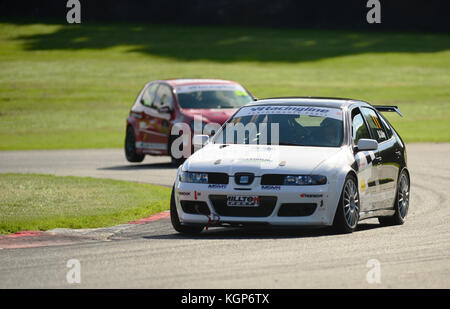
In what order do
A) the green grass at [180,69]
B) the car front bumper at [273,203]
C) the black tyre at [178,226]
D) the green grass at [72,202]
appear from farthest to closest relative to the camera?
1. the green grass at [180,69]
2. the green grass at [72,202]
3. the black tyre at [178,226]
4. the car front bumper at [273,203]

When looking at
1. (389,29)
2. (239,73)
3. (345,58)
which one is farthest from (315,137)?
(389,29)

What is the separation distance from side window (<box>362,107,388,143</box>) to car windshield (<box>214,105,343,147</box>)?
2.31 feet

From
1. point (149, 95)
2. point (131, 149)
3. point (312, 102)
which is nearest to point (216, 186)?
point (312, 102)

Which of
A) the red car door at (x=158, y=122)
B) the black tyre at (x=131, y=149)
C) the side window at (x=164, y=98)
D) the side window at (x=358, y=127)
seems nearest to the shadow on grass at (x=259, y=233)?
the side window at (x=358, y=127)

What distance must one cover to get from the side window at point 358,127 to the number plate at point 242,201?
1.77m

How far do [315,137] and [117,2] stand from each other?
2094 inches

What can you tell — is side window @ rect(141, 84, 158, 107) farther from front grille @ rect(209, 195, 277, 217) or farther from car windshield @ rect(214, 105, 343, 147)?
front grille @ rect(209, 195, 277, 217)

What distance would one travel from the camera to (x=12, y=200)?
14.5 metres

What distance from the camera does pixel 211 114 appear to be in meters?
21.1

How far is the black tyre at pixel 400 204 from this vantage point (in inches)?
488

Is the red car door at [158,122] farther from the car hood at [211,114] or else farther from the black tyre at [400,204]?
the black tyre at [400,204]

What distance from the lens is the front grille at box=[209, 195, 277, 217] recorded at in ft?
35.0

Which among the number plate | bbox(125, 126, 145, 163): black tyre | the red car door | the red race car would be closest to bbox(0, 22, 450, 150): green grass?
bbox(125, 126, 145, 163): black tyre
